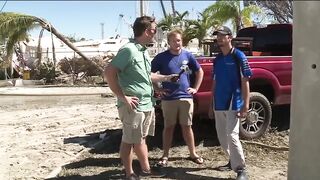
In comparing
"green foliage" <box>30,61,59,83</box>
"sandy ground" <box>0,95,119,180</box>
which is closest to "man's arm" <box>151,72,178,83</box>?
"sandy ground" <box>0,95,119,180</box>

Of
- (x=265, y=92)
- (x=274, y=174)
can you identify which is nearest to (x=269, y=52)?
(x=265, y=92)

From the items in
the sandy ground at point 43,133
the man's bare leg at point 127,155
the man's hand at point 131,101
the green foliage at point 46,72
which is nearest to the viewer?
the man's hand at point 131,101

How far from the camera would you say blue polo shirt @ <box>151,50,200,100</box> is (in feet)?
20.4

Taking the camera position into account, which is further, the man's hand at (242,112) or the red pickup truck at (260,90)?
the red pickup truck at (260,90)

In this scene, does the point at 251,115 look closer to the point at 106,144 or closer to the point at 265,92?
the point at 265,92

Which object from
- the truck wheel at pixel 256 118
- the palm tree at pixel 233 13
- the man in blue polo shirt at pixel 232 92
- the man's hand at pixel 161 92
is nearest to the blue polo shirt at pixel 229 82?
the man in blue polo shirt at pixel 232 92

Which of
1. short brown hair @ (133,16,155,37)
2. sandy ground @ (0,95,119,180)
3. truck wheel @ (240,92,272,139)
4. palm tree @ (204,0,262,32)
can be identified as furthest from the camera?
palm tree @ (204,0,262,32)

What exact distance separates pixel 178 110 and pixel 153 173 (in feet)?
2.90

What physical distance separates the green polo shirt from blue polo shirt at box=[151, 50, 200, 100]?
0.88 meters

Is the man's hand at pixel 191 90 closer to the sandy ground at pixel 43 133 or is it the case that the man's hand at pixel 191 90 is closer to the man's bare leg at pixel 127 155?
the man's bare leg at pixel 127 155

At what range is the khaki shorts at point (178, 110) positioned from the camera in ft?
20.5

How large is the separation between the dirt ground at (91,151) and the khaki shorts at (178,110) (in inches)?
22.7

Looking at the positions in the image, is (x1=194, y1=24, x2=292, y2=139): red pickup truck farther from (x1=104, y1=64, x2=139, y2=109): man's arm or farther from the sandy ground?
the sandy ground

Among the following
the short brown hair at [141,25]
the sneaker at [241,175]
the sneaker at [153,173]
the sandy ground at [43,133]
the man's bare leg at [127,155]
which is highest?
the short brown hair at [141,25]
